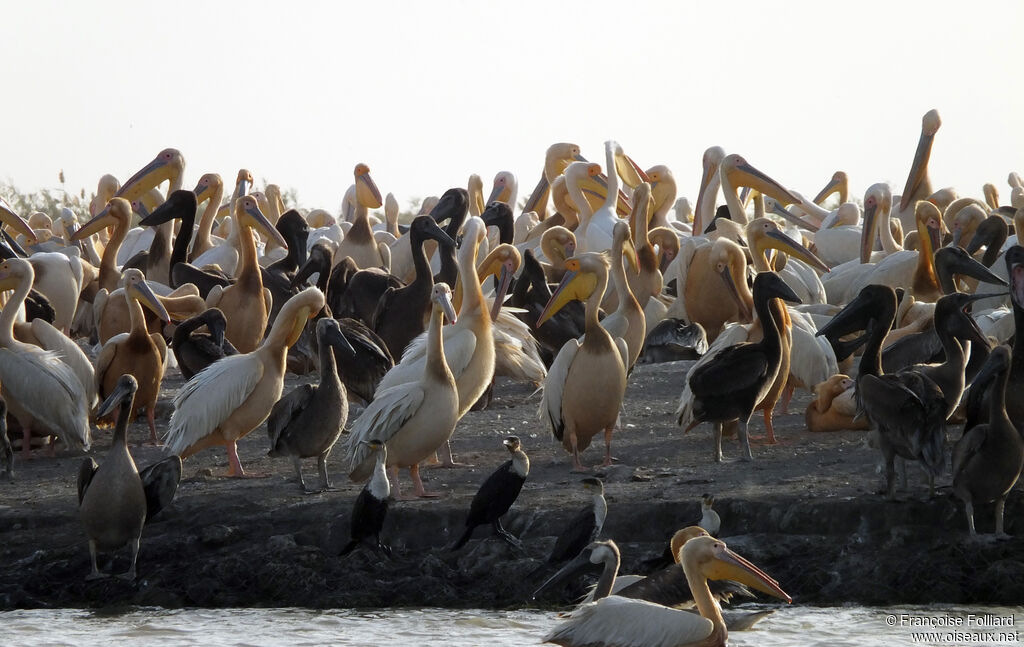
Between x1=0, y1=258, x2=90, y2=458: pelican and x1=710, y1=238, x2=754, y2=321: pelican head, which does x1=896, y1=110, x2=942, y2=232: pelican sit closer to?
x1=710, y1=238, x2=754, y2=321: pelican head

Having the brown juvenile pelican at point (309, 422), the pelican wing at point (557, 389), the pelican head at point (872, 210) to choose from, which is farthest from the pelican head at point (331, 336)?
the pelican head at point (872, 210)

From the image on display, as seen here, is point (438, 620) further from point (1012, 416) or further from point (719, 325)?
point (719, 325)

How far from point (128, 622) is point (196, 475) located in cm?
185

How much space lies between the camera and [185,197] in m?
13.3

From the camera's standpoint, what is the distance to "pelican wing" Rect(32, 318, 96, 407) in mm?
9495

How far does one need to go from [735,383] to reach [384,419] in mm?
1699

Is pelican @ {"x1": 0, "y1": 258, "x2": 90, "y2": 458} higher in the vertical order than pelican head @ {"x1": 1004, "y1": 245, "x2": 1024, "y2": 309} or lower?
lower

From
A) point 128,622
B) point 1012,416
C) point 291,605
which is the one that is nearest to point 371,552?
point 291,605

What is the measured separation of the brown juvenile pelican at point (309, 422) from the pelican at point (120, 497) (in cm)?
75

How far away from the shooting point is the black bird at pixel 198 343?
9836 millimetres

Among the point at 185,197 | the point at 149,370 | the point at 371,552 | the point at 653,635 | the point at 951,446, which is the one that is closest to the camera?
the point at 653,635

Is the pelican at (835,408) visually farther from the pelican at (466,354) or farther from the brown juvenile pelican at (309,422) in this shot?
the brown juvenile pelican at (309,422)

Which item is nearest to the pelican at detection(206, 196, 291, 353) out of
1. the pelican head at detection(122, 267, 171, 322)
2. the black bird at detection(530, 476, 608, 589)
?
the pelican head at detection(122, 267, 171, 322)

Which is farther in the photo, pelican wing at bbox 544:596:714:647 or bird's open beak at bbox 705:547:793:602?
bird's open beak at bbox 705:547:793:602
